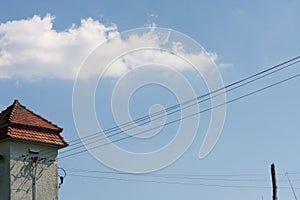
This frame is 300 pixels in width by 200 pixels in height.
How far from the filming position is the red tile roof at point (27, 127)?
31891 millimetres

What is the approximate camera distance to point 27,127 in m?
32.4

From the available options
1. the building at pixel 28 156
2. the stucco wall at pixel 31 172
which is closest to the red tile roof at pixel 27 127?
the building at pixel 28 156

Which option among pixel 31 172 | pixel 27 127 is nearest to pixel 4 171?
pixel 31 172

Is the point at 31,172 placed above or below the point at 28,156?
below

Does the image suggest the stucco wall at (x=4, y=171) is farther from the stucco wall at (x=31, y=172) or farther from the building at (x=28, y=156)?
the stucco wall at (x=31, y=172)

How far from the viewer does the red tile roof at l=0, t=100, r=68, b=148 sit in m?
31.9

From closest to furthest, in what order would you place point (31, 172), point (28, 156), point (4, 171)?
point (4, 171) < point (28, 156) < point (31, 172)

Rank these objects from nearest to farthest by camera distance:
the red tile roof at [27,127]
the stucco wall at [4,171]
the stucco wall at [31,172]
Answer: the stucco wall at [4,171]
the stucco wall at [31,172]
the red tile roof at [27,127]

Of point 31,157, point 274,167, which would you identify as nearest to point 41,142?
point 31,157

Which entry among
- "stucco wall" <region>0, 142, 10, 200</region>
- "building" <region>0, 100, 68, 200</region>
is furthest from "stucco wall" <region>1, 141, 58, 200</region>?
"stucco wall" <region>0, 142, 10, 200</region>

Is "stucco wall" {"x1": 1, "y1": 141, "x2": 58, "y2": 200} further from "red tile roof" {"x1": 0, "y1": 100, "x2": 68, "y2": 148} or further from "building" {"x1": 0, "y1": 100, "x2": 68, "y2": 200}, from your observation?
"red tile roof" {"x1": 0, "y1": 100, "x2": 68, "y2": 148}

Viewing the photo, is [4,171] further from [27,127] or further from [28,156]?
[27,127]

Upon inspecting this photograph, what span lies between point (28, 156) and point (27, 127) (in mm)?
1380

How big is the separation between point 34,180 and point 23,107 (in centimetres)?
432
